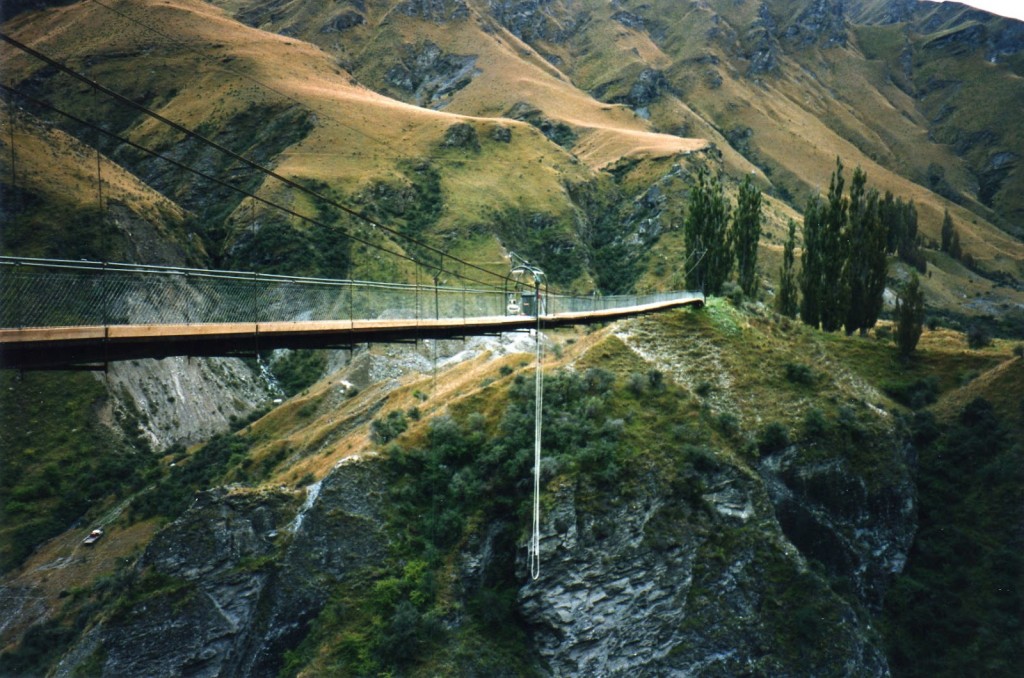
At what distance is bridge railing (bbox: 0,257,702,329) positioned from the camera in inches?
380

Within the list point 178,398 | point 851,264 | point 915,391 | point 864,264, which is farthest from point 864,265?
point 178,398

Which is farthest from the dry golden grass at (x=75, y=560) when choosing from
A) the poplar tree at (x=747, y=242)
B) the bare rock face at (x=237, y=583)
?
the poplar tree at (x=747, y=242)

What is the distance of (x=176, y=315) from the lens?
502 inches

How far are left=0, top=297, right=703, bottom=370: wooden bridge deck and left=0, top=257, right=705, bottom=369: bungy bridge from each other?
2cm

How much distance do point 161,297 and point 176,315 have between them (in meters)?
1.06

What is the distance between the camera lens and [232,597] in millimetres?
29109

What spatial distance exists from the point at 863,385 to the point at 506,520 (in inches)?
857

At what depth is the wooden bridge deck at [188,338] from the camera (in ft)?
27.9

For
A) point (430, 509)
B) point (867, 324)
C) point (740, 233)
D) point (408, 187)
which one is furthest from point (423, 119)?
point (430, 509)

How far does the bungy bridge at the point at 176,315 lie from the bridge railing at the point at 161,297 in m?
0.02

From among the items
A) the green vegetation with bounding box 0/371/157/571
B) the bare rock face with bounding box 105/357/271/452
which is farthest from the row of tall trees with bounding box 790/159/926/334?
the green vegetation with bounding box 0/371/157/571

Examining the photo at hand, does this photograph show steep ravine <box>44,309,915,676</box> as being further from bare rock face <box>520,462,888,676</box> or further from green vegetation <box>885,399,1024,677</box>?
green vegetation <box>885,399,1024,677</box>

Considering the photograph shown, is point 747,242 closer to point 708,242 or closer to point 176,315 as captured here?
point 708,242

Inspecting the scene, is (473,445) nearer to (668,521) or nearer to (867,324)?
(668,521)
